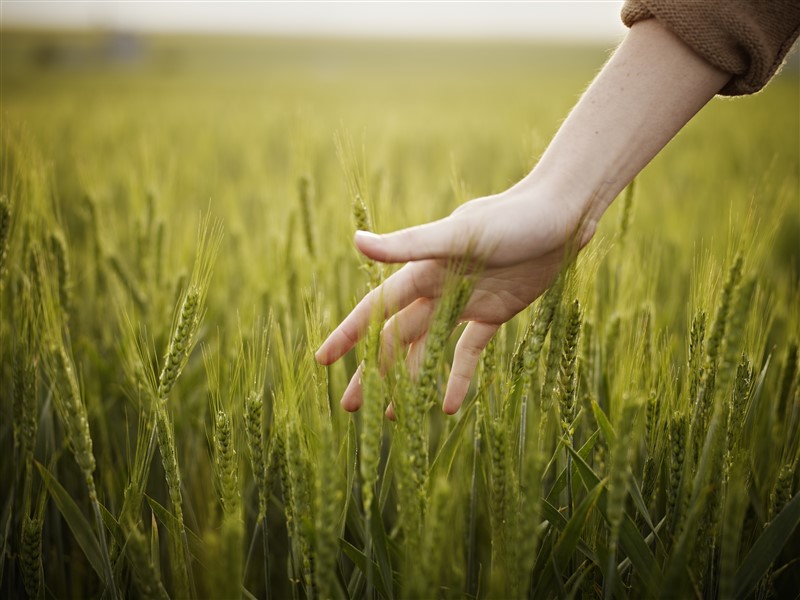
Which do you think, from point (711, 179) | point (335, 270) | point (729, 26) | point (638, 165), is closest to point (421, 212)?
point (335, 270)

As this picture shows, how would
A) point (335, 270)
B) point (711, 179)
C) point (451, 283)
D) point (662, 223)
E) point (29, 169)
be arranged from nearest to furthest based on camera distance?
point (451, 283)
point (29, 169)
point (335, 270)
point (662, 223)
point (711, 179)

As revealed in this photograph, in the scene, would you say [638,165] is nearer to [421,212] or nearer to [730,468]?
[730,468]

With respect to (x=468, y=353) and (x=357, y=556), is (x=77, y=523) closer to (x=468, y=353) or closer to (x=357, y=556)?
(x=357, y=556)

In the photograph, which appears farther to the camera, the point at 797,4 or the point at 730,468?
the point at 797,4

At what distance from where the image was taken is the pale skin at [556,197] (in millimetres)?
1009

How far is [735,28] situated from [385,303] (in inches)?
33.8

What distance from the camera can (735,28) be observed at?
104cm

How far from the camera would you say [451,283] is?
84 centimetres

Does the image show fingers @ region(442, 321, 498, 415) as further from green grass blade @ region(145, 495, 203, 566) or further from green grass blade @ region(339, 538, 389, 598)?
green grass blade @ region(145, 495, 203, 566)

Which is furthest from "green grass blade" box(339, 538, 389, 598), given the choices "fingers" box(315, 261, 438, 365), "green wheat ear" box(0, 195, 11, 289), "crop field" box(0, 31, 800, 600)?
"green wheat ear" box(0, 195, 11, 289)

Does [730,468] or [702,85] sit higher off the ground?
[702,85]

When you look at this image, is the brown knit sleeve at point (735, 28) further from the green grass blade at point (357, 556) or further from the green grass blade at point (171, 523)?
the green grass blade at point (171, 523)

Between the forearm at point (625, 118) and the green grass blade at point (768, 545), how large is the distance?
59 cm

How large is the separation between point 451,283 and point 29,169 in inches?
52.8
